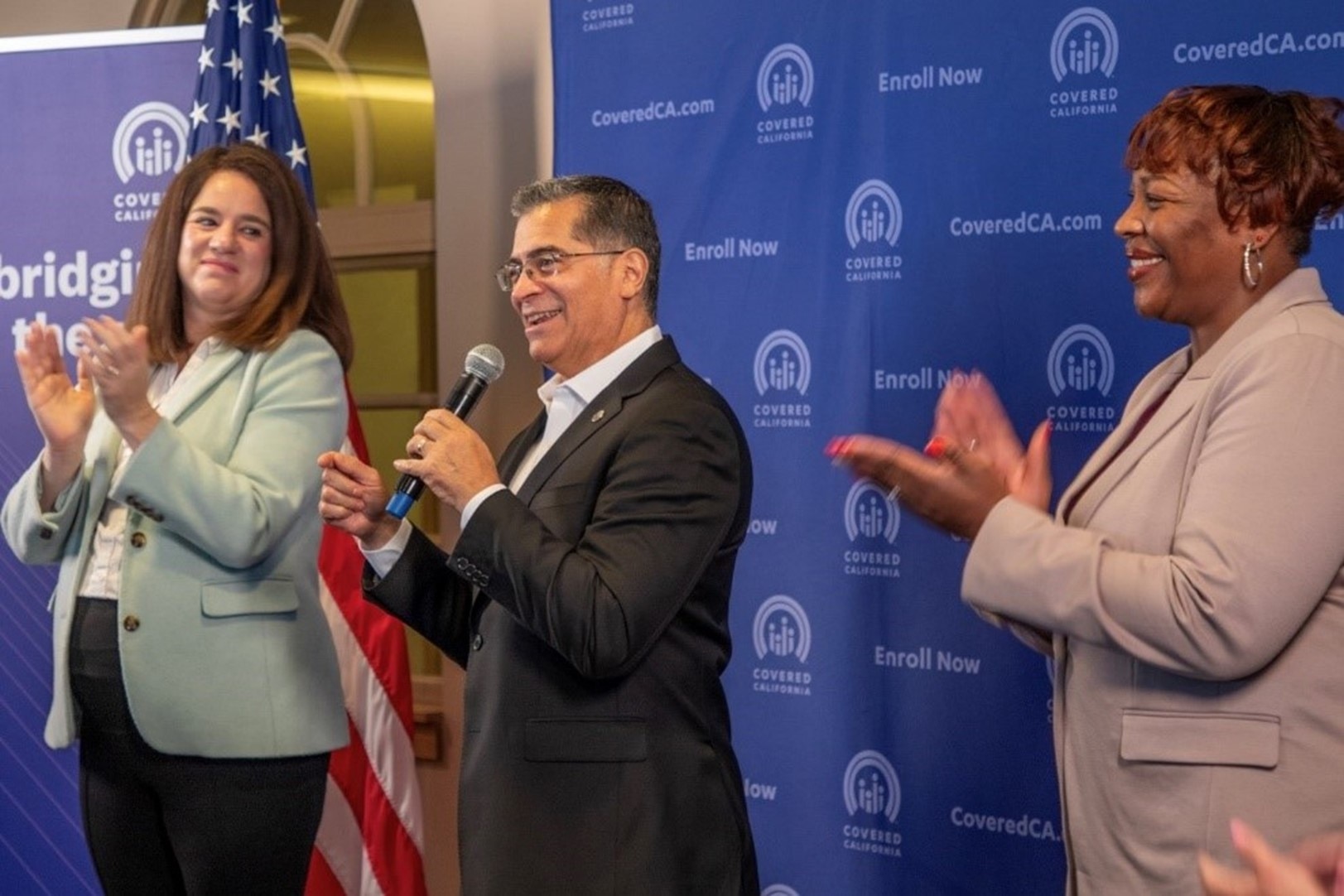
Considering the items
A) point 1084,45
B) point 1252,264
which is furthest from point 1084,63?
point 1252,264

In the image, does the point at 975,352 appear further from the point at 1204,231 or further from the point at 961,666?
the point at 1204,231

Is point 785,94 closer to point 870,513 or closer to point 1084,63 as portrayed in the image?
point 1084,63

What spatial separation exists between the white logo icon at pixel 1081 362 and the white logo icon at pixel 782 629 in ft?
2.56

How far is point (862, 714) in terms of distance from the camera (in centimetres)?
339

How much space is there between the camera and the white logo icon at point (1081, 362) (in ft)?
9.93

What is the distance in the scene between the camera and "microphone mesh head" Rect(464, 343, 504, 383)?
235cm

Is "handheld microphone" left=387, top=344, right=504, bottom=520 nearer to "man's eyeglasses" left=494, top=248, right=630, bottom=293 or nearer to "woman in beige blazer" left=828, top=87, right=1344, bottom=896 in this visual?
"man's eyeglasses" left=494, top=248, right=630, bottom=293

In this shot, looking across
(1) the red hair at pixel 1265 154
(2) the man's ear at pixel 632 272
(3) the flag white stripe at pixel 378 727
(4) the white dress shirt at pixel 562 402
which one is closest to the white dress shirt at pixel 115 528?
(4) the white dress shirt at pixel 562 402

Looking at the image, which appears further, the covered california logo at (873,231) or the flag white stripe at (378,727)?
the flag white stripe at (378,727)

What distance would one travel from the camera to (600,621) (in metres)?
2.03

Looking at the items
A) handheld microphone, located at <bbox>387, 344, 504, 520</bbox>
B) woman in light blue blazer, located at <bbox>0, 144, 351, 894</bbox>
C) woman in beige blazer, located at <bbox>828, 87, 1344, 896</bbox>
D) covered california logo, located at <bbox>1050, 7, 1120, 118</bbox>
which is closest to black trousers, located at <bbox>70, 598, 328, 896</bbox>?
woman in light blue blazer, located at <bbox>0, 144, 351, 894</bbox>

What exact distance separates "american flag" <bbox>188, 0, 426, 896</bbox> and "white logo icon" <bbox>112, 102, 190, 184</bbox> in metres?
0.14

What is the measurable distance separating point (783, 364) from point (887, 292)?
12.0 inches

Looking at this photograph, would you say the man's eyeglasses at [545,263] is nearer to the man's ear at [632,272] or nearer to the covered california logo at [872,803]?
the man's ear at [632,272]
